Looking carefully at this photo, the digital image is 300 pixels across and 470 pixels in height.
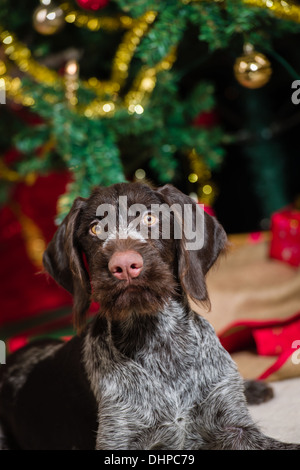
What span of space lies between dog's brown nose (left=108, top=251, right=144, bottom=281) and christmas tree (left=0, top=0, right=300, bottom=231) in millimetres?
799

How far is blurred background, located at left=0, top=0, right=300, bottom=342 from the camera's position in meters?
2.30

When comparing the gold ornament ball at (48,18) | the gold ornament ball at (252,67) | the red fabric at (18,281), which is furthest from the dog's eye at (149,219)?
the red fabric at (18,281)

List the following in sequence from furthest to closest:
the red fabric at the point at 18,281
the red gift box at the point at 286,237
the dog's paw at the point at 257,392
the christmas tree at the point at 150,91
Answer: the red fabric at the point at 18,281
the red gift box at the point at 286,237
the christmas tree at the point at 150,91
the dog's paw at the point at 257,392

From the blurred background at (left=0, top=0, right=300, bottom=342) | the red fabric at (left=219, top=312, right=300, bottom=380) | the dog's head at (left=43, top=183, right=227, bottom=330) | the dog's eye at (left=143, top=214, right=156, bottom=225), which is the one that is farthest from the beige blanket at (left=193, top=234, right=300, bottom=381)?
the dog's eye at (left=143, top=214, right=156, bottom=225)

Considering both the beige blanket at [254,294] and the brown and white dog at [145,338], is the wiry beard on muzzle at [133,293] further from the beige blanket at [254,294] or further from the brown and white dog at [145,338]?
the beige blanket at [254,294]

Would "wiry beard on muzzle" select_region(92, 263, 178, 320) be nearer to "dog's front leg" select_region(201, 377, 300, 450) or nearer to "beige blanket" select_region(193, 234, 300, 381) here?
"dog's front leg" select_region(201, 377, 300, 450)

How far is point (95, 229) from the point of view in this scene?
63.0 inches

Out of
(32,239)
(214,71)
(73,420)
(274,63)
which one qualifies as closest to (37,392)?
(73,420)

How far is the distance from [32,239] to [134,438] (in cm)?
257

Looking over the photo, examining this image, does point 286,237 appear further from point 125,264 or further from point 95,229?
point 125,264

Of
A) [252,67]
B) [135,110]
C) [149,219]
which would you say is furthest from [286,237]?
[149,219]

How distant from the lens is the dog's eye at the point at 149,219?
5.19 feet

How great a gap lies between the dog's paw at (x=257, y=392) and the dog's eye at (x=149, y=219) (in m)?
0.74

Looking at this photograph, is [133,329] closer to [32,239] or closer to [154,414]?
[154,414]
